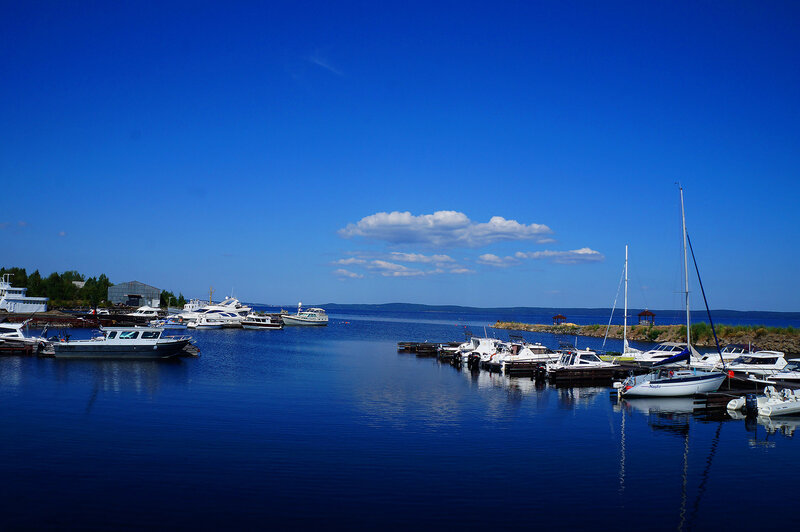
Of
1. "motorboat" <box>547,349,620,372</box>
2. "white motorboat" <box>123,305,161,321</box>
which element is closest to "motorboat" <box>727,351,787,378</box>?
"motorboat" <box>547,349,620,372</box>

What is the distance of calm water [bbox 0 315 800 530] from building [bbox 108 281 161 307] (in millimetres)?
123261

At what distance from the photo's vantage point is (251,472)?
18.4 meters

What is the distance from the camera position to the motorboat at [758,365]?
1625 inches

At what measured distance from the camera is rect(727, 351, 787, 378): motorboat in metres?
41.3

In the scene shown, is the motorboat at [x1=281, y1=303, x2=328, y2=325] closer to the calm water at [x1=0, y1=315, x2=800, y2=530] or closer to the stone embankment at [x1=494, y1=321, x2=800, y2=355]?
the stone embankment at [x1=494, y1=321, x2=800, y2=355]

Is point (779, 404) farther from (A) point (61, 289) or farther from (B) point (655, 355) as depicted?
(A) point (61, 289)

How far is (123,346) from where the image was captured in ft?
160

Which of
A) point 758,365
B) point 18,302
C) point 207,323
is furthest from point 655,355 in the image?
point 18,302

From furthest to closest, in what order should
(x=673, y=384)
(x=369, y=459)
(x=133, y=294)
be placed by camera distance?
(x=133, y=294), (x=673, y=384), (x=369, y=459)

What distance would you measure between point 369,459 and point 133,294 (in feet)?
493

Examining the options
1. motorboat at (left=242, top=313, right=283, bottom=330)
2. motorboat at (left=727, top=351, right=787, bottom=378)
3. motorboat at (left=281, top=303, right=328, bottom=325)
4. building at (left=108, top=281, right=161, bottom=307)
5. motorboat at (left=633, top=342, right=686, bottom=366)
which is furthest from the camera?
building at (left=108, top=281, right=161, bottom=307)

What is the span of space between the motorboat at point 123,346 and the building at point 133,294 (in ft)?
349

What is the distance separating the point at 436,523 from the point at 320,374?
31171 mm

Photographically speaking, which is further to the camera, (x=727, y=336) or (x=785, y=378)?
(x=727, y=336)
